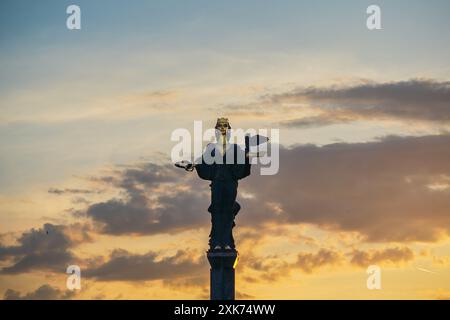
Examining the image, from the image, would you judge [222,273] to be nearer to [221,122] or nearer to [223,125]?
[223,125]

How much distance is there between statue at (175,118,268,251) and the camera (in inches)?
4395

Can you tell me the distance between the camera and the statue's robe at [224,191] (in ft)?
367

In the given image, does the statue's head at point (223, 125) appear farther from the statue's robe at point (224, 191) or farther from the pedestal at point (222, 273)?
the pedestal at point (222, 273)

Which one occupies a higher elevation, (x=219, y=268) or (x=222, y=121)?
(x=222, y=121)

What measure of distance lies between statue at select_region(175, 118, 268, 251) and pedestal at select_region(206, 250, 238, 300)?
0.47 m

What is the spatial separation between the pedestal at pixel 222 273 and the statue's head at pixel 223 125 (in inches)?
313

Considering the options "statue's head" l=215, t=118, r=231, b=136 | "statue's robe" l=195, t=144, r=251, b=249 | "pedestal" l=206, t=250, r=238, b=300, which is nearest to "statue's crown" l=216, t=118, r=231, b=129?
"statue's head" l=215, t=118, r=231, b=136

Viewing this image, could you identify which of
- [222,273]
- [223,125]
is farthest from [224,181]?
[222,273]

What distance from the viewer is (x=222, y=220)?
112 metres

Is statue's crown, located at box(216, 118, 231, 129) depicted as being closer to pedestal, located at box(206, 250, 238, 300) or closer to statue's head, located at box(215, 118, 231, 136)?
statue's head, located at box(215, 118, 231, 136)

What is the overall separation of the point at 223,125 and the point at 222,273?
32.0 feet
